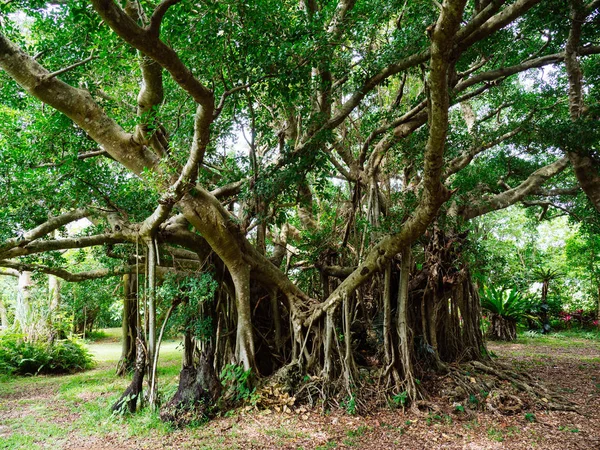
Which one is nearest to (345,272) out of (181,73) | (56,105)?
(181,73)

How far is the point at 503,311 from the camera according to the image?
1109 cm

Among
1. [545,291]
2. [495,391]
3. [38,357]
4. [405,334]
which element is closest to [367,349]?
[405,334]

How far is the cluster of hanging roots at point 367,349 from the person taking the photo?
506cm

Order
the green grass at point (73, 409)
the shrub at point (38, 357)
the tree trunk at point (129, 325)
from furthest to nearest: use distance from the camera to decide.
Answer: the shrub at point (38, 357) < the tree trunk at point (129, 325) < the green grass at point (73, 409)

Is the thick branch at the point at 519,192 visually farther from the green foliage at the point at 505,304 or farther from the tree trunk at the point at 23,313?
the tree trunk at the point at 23,313

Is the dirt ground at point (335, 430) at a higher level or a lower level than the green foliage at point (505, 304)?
lower

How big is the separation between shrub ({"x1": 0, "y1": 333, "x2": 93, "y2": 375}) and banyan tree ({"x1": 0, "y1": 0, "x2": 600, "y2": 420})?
428 centimetres

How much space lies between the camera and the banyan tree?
14.5 feet

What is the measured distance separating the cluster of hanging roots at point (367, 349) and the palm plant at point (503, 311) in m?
4.72

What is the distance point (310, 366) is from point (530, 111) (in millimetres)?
5596

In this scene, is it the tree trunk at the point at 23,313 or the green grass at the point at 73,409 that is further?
the tree trunk at the point at 23,313

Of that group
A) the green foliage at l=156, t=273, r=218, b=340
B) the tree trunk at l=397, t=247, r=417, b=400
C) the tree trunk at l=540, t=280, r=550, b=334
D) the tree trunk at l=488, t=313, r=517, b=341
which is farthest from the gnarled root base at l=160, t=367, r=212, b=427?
the tree trunk at l=540, t=280, r=550, b=334

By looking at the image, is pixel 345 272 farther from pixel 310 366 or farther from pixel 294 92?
pixel 294 92

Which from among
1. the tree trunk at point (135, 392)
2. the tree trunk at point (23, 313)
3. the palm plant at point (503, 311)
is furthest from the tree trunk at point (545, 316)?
the tree trunk at point (23, 313)
